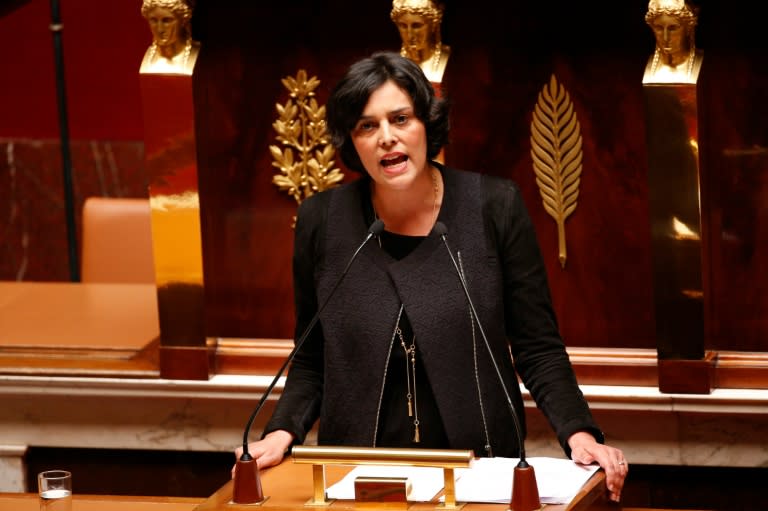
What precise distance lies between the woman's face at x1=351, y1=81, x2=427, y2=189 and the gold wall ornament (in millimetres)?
931

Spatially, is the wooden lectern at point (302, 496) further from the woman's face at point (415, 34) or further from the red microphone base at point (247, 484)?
the woman's face at point (415, 34)

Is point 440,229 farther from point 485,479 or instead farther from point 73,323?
point 73,323

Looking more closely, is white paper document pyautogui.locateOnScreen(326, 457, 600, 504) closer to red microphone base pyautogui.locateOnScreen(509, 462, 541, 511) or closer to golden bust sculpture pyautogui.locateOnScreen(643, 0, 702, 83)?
red microphone base pyautogui.locateOnScreen(509, 462, 541, 511)

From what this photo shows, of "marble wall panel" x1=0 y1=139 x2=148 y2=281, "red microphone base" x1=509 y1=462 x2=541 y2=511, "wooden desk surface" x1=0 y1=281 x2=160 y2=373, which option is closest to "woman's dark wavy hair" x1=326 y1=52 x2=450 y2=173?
"red microphone base" x1=509 y1=462 x2=541 y2=511

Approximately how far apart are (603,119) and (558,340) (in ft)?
3.23

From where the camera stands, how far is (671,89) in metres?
3.19

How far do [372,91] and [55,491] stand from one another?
86 centimetres

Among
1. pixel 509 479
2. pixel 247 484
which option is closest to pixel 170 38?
pixel 247 484

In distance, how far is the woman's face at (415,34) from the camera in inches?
130

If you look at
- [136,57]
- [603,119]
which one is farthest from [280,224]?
[136,57]

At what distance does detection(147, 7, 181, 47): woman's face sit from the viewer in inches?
136

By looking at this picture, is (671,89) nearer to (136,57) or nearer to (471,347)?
(471,347)

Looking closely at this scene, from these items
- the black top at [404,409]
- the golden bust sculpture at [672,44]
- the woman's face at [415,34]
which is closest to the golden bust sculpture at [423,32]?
the woman's face at [415,34]

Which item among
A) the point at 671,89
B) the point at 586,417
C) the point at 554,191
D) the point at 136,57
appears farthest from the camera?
the point at 136,57
